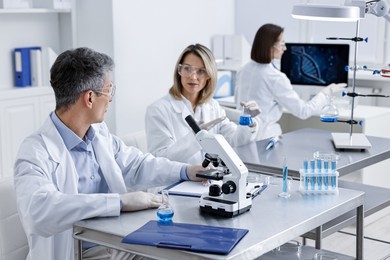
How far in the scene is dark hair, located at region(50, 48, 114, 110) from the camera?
225 cm

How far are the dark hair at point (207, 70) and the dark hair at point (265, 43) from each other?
0.98 meters

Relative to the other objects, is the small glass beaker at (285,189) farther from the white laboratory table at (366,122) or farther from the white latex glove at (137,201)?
the white laboratory table at (366,122)

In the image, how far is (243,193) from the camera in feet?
6.84

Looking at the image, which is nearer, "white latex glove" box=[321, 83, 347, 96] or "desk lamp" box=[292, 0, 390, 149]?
"desk lamp" box=[292, 0, 390, 149]

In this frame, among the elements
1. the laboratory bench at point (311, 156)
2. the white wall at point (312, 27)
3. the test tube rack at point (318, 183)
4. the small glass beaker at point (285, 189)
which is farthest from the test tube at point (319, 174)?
the white wall at point (312, 27)

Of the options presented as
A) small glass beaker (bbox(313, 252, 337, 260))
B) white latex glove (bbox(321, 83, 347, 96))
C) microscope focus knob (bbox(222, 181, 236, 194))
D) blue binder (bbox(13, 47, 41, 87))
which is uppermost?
blue binder (bbox(13, 47, 41, 87))

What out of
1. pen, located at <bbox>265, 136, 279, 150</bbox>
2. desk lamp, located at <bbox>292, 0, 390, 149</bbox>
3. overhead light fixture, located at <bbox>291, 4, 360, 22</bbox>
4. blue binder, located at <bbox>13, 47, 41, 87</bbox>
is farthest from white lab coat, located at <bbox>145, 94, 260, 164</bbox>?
blue binder, located at <bbox>13, 47, 41, 87</bbox>

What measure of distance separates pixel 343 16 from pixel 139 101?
226 cm

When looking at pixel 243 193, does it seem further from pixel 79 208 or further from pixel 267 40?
pixel 267 40

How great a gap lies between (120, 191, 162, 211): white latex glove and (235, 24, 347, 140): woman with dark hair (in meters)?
2.10

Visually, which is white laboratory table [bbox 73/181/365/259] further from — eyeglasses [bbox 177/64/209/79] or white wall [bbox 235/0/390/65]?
white wall [bbox 235/0/390/65]

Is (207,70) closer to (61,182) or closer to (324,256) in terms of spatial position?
(324,256)

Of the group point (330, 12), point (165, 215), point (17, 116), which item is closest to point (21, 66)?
point (17, 116)

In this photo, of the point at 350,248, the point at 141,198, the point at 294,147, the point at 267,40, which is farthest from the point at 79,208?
the point at 267,40
